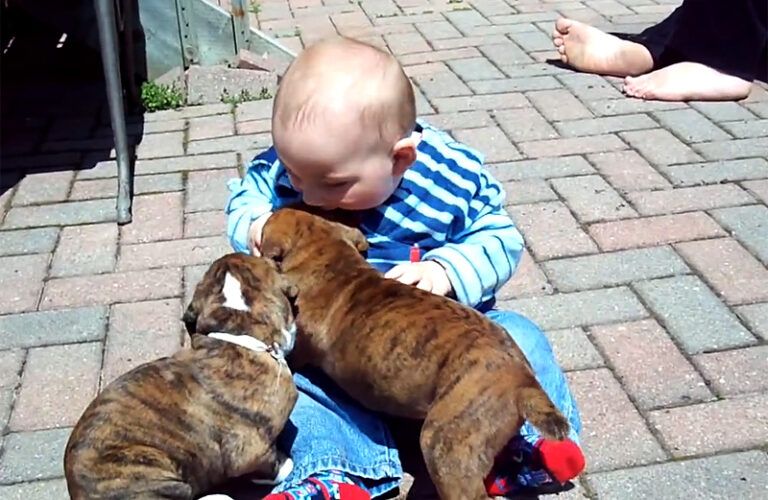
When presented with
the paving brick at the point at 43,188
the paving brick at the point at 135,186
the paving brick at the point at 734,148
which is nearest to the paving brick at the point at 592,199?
the paving brick at the point at 734,148

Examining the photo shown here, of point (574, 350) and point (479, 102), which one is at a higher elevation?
point (574, 350)

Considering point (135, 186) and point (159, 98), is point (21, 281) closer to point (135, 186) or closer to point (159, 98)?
point (135, 186)

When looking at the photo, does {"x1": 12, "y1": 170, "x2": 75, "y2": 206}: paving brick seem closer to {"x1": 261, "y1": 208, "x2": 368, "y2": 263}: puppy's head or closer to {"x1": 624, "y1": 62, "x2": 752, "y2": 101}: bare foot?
{"x1": 261, "y1": 208, "x2": 368, "y2": 263}: puppy's head

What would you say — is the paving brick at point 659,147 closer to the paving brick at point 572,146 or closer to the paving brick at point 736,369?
the paving brick at point 572,146

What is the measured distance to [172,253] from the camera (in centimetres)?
369

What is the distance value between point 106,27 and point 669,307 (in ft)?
7.77

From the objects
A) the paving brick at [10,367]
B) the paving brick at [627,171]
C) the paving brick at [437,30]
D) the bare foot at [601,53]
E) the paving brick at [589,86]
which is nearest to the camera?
the paving brick at [10,367]

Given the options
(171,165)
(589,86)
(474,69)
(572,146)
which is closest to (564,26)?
(589,86)

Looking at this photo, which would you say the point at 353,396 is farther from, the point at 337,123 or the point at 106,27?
the point at 106,27

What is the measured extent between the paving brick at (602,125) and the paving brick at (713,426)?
2072mm

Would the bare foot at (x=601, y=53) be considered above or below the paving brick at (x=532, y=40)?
above

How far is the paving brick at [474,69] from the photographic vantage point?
5.38 metres

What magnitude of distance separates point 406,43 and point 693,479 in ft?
12.8

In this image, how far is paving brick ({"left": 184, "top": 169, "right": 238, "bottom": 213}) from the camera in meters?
4.05
